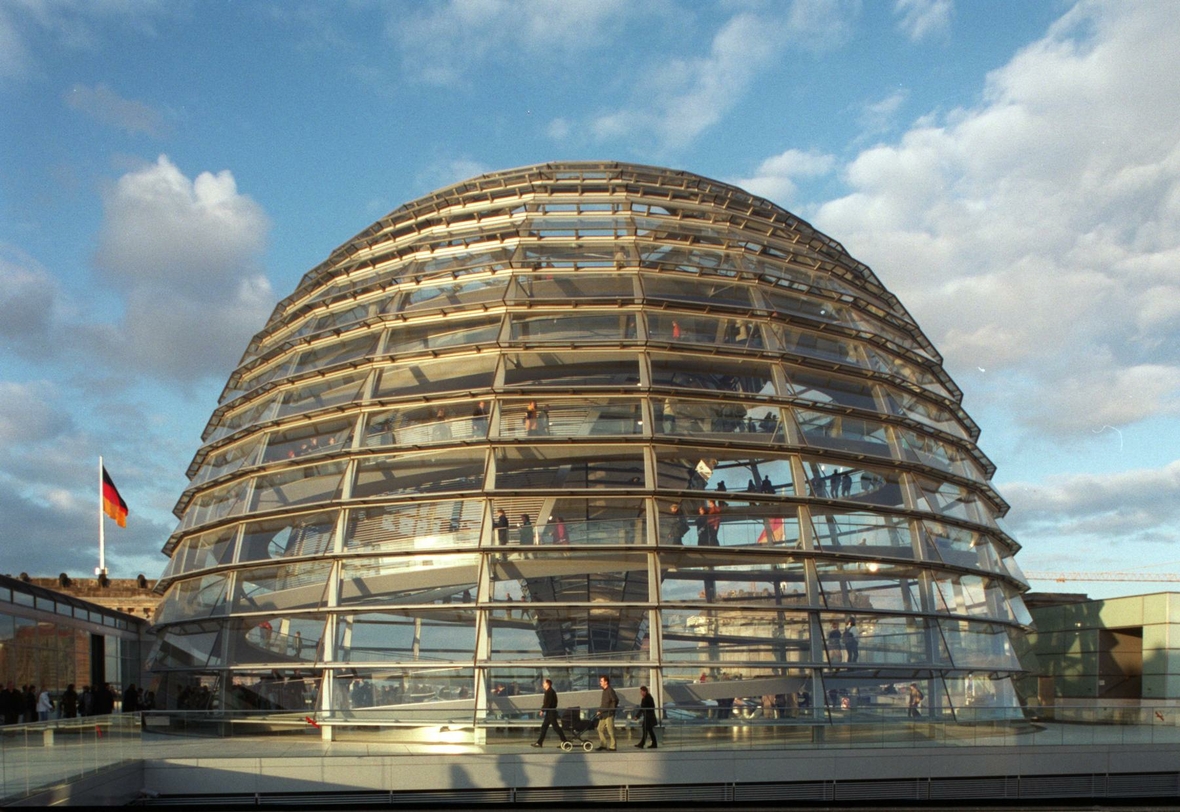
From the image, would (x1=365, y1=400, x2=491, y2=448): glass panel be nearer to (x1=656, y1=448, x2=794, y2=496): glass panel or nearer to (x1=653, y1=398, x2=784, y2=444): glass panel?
(x1=653, y1=398, x2=784, y2=444): glass panel

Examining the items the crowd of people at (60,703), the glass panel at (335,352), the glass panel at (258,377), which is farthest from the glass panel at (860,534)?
the crowd of people at (60,703)

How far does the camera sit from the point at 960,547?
943 inches

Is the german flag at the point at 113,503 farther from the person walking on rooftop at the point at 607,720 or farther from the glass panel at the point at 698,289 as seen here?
the person walking on rooftop at the point at 607,720

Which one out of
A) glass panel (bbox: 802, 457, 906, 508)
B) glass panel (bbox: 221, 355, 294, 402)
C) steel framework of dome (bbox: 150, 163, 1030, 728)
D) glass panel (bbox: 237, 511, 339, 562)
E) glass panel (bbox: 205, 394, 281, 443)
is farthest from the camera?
glass panel (bbox: 221, 355, 294, 402)

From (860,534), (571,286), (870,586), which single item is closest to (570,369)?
(571,286)

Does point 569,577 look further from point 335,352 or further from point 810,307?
point 810,307

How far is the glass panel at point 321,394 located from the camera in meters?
25.3

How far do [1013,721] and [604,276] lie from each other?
12967 millimetres

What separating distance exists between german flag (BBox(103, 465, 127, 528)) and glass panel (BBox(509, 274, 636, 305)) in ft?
113

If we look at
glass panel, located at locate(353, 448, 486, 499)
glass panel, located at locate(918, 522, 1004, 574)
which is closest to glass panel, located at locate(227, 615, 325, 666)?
glass panel, located at locate(353, 448, 486, 499)

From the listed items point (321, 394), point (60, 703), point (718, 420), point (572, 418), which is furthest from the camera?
point (60, 703)

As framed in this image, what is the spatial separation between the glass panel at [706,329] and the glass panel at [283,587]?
888 centimetres

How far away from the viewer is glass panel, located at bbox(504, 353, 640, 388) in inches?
968

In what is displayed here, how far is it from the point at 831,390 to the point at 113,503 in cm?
3998
